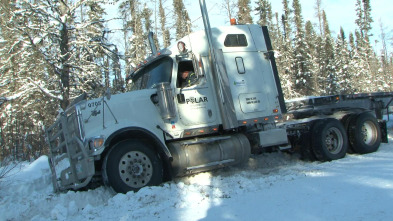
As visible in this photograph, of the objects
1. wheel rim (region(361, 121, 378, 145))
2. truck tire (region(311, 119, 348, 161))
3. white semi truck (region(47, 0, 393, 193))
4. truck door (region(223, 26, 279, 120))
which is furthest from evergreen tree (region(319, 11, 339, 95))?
truck door (region(223, 26, 279, 120))

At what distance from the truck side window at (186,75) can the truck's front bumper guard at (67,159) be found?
2.29 metres

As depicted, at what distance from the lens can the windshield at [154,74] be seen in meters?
7.34

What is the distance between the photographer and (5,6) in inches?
539

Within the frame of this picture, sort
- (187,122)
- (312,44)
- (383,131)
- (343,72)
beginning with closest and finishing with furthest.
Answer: (187,122), (383,131), (343,72), (312,44)

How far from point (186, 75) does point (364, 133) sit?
5.56 metres

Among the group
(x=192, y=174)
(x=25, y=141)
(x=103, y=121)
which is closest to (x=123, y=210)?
(x=103, y=121)

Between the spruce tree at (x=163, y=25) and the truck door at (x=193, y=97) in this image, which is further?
the spruce tree at (x=163, y=25)

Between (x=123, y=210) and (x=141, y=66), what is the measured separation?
375cm

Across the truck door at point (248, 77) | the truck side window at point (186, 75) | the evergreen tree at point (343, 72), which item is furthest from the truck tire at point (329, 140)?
the evergreen tree at point (343, 72)

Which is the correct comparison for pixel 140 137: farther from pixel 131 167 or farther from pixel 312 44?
pixel 312 44

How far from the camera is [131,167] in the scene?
6.40m

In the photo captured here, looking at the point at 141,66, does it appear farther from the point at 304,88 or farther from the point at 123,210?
the point at 304,88

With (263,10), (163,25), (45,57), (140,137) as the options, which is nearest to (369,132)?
(140,137)

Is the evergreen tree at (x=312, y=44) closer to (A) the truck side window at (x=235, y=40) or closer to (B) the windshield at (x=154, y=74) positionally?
(A) the truck side window at (x=235, y=40)
